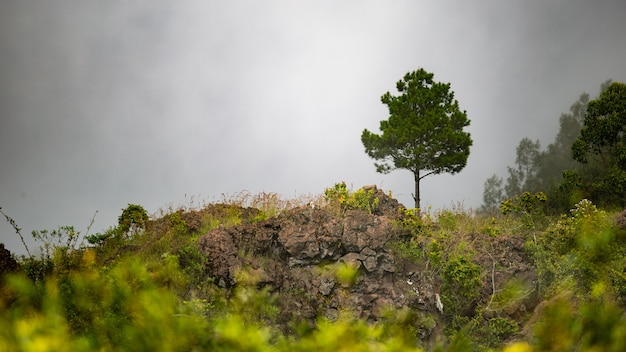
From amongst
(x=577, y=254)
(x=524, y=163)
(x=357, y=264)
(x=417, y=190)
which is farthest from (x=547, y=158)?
(x=357, y=264)

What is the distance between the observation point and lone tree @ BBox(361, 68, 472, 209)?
16625 mm

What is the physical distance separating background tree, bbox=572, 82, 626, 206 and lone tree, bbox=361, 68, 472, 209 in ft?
17.3

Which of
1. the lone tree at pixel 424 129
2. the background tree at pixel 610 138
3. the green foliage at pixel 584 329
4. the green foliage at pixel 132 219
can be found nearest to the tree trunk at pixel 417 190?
the lone tree at pixel 424 129

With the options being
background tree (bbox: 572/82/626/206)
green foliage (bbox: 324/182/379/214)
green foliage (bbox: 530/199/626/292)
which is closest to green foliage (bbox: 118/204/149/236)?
green foliage (bbox: 324/182/379/214)

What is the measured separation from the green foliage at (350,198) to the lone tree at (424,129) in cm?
618

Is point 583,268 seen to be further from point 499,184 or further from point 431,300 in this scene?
point 499,184

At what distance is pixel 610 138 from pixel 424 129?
804 cm

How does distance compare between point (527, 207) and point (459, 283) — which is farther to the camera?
point (527, 207)

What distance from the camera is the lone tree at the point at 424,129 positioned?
16.6 m

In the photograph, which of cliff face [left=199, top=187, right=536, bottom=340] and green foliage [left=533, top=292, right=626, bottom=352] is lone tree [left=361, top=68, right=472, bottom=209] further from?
green foliage [left=533, top=292, right=626, bottom=352]

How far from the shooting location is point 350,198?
436 inches

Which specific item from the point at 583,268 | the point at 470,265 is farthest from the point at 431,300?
the point at 583,268

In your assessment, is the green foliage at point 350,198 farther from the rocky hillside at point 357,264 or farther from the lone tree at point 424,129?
the lone tree at point 424,129

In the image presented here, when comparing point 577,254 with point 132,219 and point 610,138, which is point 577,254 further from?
point 132,219
